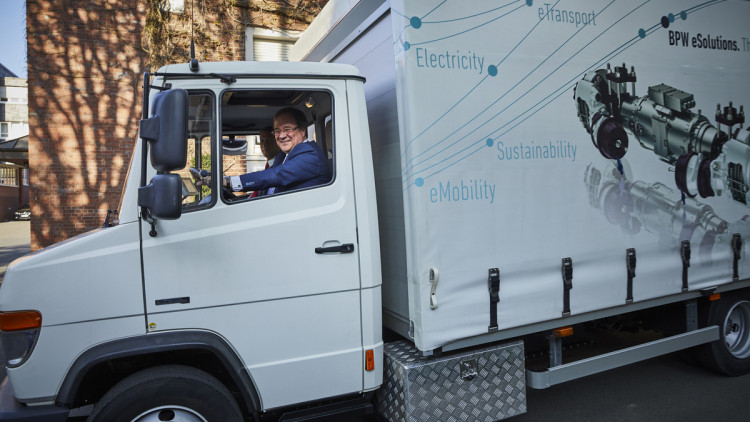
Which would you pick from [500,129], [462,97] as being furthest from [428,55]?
[500,129]

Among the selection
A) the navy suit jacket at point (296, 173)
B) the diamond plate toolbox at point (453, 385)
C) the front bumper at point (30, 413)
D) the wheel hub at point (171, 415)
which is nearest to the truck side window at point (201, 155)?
the navy suit jacket at point (296, 173)

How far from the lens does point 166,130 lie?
7.66ft

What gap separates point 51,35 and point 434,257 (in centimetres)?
945

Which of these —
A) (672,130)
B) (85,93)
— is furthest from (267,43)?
(672,130)

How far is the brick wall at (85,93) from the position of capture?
8984mm

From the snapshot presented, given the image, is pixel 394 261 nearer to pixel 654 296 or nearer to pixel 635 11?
pixel 654 296

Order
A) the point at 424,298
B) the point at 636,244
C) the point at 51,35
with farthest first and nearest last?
the point at 51,35 → the point at 636,244 → the point at 424,298

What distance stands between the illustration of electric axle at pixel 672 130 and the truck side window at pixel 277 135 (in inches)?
70.6

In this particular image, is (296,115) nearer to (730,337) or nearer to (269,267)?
(269,267)

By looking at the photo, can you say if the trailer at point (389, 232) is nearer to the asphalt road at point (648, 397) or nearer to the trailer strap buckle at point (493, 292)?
the trailer strap buckle at point (493, 292)

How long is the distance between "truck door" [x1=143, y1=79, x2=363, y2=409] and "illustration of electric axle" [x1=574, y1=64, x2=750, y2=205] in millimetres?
1871

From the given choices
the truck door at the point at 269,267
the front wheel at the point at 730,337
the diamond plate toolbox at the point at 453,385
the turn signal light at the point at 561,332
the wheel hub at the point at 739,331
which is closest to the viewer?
the truck door at the point at 269,267

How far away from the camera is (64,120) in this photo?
909cm

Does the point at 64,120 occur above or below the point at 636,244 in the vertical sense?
above
